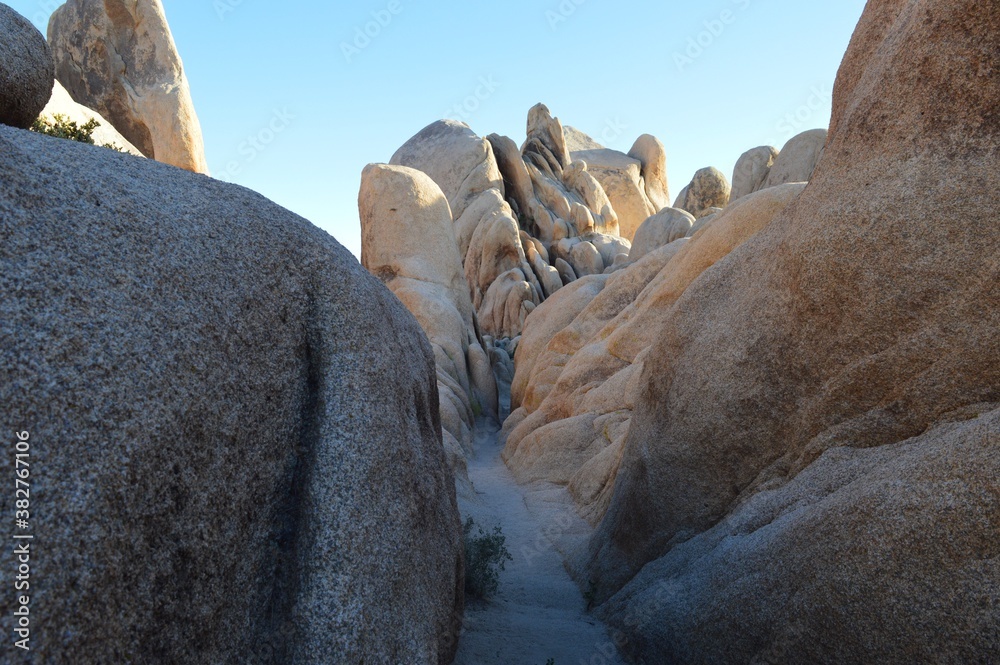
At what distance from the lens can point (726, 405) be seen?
21.0 ft

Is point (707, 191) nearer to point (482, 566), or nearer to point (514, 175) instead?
point (514, 175)

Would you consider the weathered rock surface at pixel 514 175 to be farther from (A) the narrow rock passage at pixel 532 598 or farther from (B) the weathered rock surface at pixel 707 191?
(A) the narrow rock passage at pixel 532 598

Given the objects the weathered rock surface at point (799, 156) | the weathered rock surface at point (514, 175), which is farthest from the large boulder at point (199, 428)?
the weathered rock surface at point (514, 175)

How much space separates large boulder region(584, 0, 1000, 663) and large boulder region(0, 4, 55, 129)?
6.01 metres

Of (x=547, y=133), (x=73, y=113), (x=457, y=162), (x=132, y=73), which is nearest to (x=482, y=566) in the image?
(x=73, y=113)

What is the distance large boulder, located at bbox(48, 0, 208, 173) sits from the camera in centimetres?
1952

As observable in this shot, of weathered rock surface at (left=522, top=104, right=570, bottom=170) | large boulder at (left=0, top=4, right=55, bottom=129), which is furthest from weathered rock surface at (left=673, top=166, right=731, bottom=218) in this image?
large boulder at (left=0, top=4, right=55, bottom=129)

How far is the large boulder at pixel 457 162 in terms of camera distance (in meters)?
35.6

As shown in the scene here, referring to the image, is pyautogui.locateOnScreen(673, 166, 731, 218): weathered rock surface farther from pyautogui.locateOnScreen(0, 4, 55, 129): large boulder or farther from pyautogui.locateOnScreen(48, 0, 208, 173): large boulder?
pyautogui.locateOnScreen(0, 4, 55, 129): large boulder

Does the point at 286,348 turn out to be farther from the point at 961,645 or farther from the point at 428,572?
the point at 961,645

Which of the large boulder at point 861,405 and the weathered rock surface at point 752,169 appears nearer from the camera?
the large boulder at point 861,405

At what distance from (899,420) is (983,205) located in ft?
5.04

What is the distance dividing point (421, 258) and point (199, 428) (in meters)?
19.5

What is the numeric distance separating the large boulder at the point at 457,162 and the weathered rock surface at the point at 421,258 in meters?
12.4
